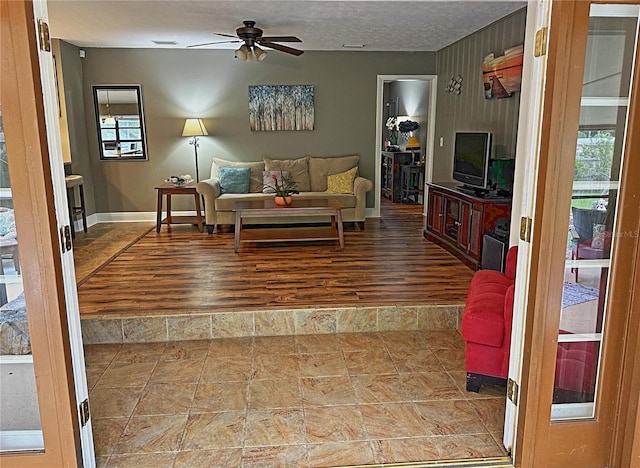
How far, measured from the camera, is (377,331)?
3381 mm

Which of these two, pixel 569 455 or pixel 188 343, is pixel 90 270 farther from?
pixel 569 455

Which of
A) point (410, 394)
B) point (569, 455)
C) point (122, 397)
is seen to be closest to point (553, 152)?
point (569, 455)

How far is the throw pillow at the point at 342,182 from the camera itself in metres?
6.40

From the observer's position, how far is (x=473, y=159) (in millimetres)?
4695

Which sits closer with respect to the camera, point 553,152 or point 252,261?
point 553,152

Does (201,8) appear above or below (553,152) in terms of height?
above

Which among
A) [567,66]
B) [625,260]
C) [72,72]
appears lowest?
[625,260]

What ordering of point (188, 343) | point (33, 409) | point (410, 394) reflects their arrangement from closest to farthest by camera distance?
point (33, 409)
point (410, 394)
point (188, 343)

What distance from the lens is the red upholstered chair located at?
8.03 ft

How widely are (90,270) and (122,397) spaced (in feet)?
7.13

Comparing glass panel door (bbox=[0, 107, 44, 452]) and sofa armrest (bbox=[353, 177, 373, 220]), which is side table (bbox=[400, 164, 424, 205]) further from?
glass panel door (bbox=[0, 107, 44, 452])

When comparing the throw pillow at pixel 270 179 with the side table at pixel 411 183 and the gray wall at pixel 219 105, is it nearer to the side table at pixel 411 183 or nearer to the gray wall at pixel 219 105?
the gray wall at pixel 219 105

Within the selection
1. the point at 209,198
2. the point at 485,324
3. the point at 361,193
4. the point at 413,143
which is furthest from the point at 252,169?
the point at 485,324

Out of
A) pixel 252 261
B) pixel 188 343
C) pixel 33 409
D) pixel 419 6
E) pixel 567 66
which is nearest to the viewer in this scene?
pixel 567 66
